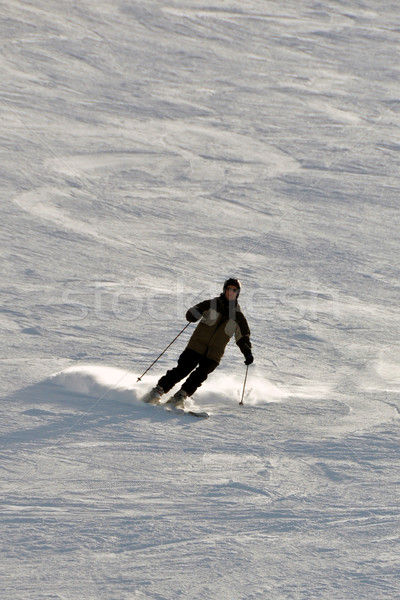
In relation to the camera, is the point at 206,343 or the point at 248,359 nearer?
the point at 248,359

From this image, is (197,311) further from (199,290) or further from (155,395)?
(199,290)

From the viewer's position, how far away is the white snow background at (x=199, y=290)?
4617mm

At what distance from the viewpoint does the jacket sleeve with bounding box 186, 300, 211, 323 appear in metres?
6.28

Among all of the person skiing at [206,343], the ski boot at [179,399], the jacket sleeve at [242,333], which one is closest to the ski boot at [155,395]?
the person skiing at [206,343]

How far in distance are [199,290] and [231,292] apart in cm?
310

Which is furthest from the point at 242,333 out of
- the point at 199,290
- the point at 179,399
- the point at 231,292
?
the point at 199,290

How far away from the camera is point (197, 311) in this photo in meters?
6.31

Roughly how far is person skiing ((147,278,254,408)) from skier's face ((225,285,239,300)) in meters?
0.01

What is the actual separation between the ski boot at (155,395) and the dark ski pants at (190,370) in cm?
3

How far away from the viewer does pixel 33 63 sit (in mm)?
15953

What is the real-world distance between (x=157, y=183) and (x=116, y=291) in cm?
360

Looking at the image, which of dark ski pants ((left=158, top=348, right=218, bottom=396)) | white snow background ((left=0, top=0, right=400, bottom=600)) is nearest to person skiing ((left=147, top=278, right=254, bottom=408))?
dark ski pants ((left=158, top=348, right=218, bottom=396))

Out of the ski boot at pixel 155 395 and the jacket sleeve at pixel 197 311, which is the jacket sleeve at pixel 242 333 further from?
the ski boot at pixel 155 395

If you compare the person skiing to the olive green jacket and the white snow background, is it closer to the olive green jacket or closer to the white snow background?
the olive green jacket
